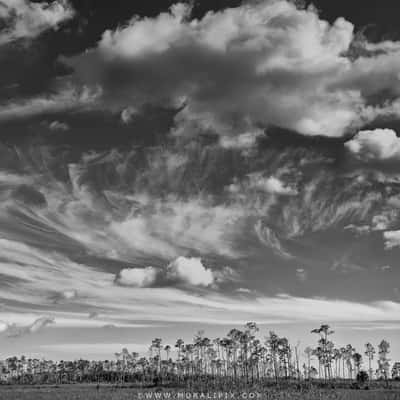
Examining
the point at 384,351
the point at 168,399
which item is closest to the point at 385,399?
the point at 168,399

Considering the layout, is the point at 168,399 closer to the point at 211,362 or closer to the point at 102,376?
the point at 211,362

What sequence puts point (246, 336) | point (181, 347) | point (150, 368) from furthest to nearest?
point (150, 368) → point (181, 347) → point (246, 336)

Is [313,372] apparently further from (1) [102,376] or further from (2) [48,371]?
(2) [48,371]

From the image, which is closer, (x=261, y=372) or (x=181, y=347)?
(x=261, y=372)

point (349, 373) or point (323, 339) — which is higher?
point (323, 339)

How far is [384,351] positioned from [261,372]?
35.8 meters

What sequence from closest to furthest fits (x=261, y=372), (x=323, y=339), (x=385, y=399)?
1. (x=385, y=399)
2. (x=323, y=339)
3. (x=261, y=372)

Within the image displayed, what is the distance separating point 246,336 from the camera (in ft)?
433

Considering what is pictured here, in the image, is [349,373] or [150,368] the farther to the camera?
[150,368]

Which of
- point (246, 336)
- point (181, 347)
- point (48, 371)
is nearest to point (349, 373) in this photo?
point (246, 336)

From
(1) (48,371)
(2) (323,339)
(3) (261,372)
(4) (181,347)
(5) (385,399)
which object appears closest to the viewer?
(5) (385,399)

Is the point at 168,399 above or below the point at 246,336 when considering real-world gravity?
below

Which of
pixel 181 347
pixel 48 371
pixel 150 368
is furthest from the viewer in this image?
pixel 48 371

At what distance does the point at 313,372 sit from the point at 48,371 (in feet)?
354
